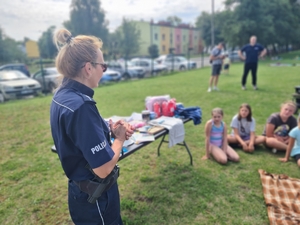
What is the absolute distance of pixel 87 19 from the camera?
3331 cm

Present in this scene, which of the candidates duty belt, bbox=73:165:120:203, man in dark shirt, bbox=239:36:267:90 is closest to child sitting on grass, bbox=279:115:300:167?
duty belt, bbox=73:165:120:203

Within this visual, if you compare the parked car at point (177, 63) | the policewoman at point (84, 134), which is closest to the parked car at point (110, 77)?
the parked car at point (177, 63)

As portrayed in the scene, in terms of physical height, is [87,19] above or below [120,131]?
above

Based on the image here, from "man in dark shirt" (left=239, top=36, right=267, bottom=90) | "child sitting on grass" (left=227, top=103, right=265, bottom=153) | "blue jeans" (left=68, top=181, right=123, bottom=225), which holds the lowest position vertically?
"child sitting on grass" (left=227, top=103, right=265, bottom=153)

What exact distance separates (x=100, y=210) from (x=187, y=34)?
58.1 m

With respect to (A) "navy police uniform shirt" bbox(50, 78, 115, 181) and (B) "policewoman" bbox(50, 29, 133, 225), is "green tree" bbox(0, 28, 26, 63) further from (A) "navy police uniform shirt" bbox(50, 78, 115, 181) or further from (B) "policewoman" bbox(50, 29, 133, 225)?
(A) "navy police uniform shirt" bbox(50, 78, 115, 181)

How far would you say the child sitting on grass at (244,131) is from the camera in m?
3.79

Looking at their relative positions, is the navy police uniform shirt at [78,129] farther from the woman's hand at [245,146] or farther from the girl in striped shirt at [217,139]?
the woman's hand at [245,146]

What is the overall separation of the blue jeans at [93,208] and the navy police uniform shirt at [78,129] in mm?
239

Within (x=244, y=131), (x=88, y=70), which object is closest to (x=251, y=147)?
(x=244, y=131)

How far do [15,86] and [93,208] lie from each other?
981 centimetres

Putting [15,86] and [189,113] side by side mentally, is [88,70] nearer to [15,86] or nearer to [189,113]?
[189,113]

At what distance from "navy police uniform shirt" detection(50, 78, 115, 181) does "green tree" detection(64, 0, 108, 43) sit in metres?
34.3

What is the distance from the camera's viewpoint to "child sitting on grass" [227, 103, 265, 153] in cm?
379
